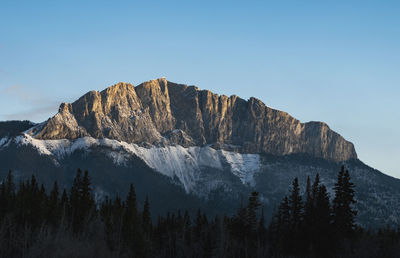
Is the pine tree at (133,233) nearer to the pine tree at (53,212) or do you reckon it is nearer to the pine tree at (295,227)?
the pine tree at (53,212)

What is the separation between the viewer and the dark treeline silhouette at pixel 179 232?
93250mm

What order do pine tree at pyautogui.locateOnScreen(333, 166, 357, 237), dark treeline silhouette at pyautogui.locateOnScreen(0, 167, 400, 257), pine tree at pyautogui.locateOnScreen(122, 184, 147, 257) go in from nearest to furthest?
1. pine tree at pyautogui.locateOnScreen(333, 166, 357, 237)
2. dark treeline silhouette at pyautogui.locateOnScreen(0, 167, 400, 257)
3. pine tree at pyautogui.locateOnScreen(122, 184, 147, 257)

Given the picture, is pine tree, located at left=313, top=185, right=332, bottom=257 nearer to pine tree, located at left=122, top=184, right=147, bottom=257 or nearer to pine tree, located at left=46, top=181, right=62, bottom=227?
pine tree, located at left=122, top=184, right=147, bottom=257

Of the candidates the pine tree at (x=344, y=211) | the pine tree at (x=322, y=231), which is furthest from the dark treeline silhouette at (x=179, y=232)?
the pine tree at (x=322, y=231)

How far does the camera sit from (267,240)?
409ft

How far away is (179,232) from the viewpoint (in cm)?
14400

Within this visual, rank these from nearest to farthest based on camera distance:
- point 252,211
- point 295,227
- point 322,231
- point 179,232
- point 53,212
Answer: point 322,231, point 295,227, point 53,212, point 252,211, point 179,232

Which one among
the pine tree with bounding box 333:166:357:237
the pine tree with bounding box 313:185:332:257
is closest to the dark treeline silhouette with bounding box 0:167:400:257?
the pine tree with bounding box 333:166:357:237

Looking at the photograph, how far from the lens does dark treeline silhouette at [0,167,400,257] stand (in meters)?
93.2

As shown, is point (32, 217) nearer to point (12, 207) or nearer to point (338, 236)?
point (12, 207)

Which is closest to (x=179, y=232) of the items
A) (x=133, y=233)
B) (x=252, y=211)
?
(x=252, y=211)

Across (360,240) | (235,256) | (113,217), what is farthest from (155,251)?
(360,240)

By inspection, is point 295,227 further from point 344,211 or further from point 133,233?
point 133,233

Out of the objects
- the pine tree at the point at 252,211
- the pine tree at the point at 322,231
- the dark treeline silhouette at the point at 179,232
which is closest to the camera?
the dark treeline silhouette at the point at 179,232
